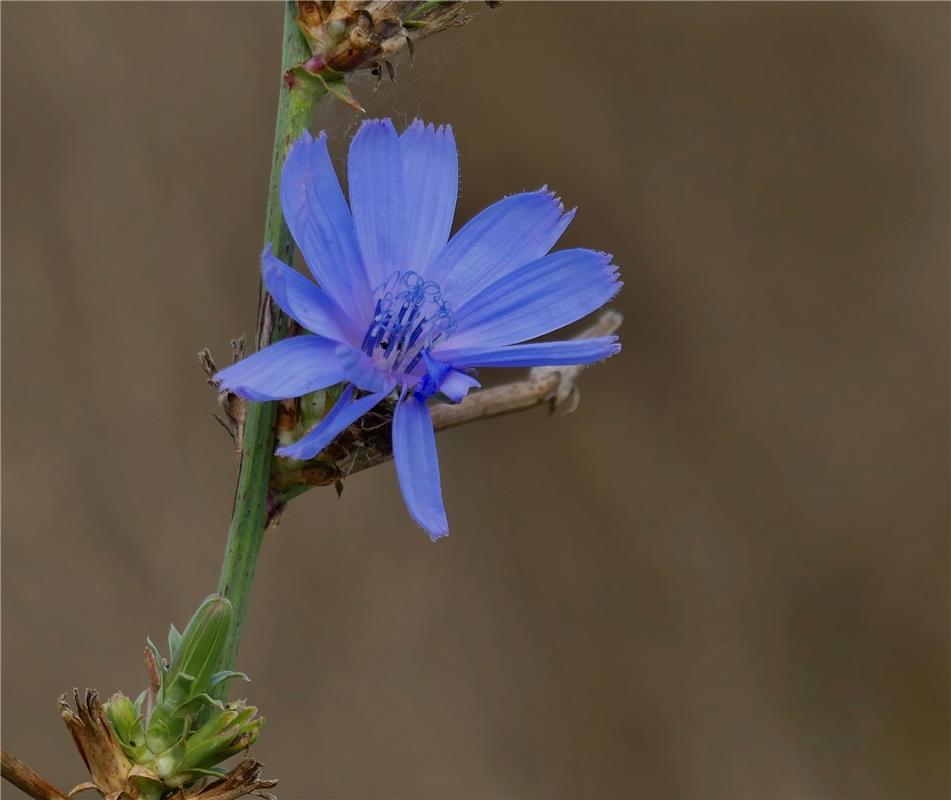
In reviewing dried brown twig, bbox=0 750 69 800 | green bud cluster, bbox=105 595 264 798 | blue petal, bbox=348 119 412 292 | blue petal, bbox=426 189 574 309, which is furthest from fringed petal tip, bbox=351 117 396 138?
dried brown twig, bbox=0 750 69 800

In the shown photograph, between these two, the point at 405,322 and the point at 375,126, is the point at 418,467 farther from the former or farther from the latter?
the point at 375,126

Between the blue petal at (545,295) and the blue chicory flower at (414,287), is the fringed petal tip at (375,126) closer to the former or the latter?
the blue chicory flower at (414,287)

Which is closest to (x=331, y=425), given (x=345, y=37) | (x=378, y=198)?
(x=378, y=198)

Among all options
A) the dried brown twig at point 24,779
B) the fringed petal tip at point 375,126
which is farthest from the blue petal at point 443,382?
the dried brown twig at point 24,779

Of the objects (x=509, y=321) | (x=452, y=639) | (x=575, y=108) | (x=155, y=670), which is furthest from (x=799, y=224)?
(x=155, y=670)

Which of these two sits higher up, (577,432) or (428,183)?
(428,183)

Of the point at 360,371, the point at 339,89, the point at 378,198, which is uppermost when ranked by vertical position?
the point at 339,89

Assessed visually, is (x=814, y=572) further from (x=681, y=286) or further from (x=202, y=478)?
(x=202, y=478)
